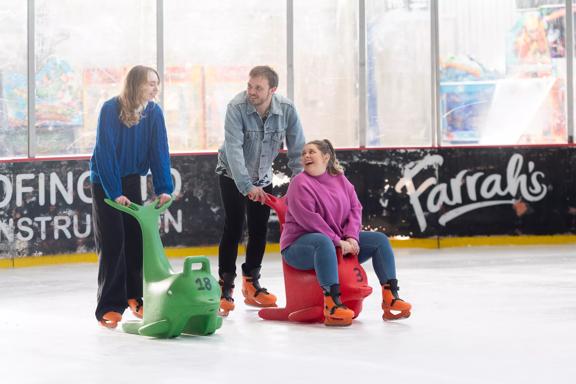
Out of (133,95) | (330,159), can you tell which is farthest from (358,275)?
(133,95)

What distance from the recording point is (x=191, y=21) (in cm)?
1019

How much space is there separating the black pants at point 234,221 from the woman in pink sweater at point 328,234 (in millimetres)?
421

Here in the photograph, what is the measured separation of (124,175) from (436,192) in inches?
183

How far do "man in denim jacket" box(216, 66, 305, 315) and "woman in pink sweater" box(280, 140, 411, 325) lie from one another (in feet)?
0.99

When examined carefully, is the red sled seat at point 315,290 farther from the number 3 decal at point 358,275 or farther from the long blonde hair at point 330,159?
the long blonde hair at point 330,159

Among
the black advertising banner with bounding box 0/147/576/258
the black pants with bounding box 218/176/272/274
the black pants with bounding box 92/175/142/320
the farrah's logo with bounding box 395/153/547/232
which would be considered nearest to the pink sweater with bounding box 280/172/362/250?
the black pants with bounding box 218/176/272/274

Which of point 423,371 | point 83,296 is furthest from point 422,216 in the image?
point 423,371

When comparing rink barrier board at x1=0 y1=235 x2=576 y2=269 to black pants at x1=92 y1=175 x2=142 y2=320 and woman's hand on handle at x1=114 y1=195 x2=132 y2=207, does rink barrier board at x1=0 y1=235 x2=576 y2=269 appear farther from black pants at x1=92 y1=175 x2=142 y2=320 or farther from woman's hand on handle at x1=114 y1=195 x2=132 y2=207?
woman's hand on handle at x1=114 y1=195 x2=132 y2=207

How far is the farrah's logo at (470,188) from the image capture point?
33.3ft

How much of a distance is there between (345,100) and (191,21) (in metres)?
1.46

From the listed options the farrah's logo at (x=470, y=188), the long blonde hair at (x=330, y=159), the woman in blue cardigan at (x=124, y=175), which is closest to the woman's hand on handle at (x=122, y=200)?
the woman in blue cardigan at (x=124, y=175)

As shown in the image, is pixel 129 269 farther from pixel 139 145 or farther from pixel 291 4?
pixel 291 4

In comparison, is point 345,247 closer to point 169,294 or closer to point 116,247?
point 169,294

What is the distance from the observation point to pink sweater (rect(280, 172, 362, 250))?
6.00 meters
